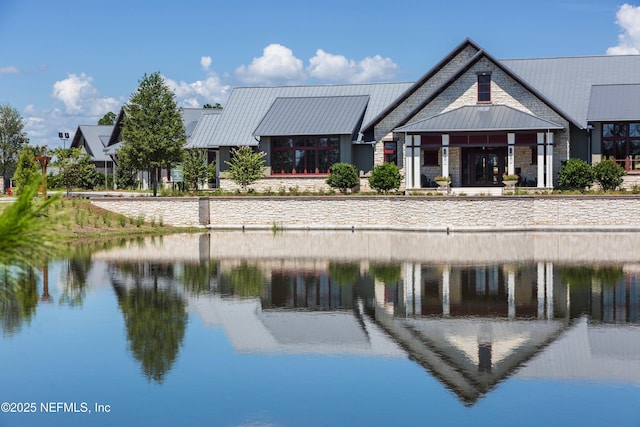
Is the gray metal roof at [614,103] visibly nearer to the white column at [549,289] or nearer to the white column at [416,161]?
the white column at [416,161]

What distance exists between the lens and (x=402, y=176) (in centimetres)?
4381

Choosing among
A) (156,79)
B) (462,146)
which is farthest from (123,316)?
(156,79)

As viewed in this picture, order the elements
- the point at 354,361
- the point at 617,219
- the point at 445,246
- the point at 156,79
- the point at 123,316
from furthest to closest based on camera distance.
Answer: the point at 156,79 → the point at 617,219 → the point at 445,246 → the point at 123,316 → the point at 354,361

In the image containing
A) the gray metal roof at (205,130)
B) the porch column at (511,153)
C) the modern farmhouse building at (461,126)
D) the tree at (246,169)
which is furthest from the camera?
the gray metal roof at (205,130)

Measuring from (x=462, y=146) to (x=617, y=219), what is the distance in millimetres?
9497

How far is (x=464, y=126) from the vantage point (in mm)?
42219

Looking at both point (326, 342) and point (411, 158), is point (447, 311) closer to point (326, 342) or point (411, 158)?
point (326, 342)

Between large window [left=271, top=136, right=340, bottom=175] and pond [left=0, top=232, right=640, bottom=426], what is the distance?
879 inches

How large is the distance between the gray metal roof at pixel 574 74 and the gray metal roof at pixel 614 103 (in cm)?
77

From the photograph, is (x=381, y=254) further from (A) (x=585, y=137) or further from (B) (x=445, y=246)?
(A) (x=585, y=137)

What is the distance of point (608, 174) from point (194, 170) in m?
21.9

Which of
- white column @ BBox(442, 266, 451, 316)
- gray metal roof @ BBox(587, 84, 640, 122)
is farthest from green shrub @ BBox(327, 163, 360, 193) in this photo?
white column @ BBox(442, 266, 451, 316)

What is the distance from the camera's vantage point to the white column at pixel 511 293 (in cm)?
1734

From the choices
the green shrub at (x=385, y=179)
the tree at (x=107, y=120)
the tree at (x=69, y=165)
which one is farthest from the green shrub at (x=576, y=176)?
the tree at (x=107, y=120)
